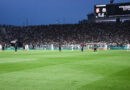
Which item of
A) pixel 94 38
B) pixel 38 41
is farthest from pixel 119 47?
pixel 38 41

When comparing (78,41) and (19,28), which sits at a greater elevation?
(19,28)

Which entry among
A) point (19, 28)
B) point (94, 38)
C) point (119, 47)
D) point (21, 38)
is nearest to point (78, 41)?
point (94, 38)

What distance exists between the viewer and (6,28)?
88625 mm

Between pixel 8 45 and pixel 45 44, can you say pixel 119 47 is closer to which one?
pixel 45 44

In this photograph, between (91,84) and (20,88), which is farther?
(91,84)

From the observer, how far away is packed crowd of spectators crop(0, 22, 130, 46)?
69.4m

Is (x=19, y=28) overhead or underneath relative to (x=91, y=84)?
overhead

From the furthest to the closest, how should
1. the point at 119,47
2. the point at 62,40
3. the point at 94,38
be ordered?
the point at 62,40
the point at 94,38
the point at 119,47

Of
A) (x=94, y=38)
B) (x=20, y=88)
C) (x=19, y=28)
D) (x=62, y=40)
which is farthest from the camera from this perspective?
(x=19, y=28)

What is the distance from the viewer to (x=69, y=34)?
7669 centimetres

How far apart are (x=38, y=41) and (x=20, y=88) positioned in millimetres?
69801

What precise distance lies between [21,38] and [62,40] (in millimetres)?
15749

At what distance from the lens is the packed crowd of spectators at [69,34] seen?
2733 inches

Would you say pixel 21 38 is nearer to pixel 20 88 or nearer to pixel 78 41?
pixel 78 41
